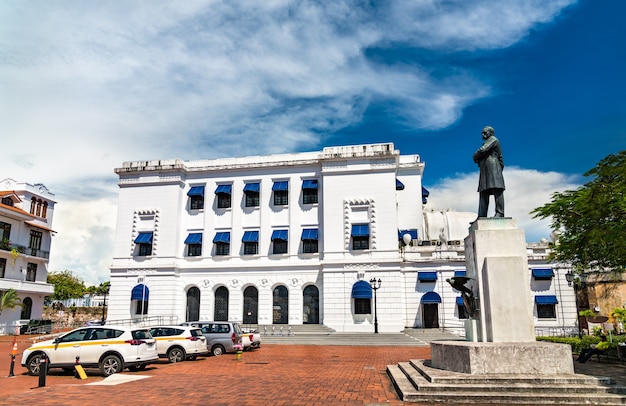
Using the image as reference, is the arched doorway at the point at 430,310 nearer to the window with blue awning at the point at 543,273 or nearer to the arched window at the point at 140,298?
the window with blue awning at the point at 543,273

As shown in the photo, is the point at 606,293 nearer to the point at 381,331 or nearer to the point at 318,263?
the point at 381,331

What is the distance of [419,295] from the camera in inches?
1314

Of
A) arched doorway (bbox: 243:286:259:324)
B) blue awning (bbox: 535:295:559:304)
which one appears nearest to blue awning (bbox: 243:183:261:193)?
arched doorway (bbox: 243:286:259:324)

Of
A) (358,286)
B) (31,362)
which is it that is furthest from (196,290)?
(31,362)

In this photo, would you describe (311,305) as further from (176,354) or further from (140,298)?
(176,354)

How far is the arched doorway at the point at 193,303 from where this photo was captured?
36.1 meters

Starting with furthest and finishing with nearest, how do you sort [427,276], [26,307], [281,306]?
[26,307], [281,306], [427,276]

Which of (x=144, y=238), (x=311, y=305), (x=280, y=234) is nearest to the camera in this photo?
(x=311, y=305)

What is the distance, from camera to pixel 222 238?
3622cm

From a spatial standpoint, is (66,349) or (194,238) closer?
(66,349)

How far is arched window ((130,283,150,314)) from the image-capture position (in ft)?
116

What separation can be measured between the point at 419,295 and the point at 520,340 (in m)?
23.1

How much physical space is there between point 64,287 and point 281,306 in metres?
45.9

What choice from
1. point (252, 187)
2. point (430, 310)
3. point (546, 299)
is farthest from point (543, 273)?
point (252, 187)
